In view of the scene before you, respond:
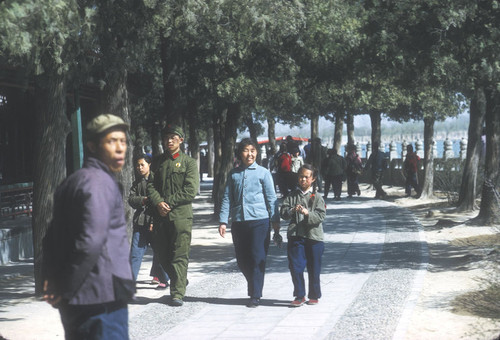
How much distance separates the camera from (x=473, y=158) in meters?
20.2

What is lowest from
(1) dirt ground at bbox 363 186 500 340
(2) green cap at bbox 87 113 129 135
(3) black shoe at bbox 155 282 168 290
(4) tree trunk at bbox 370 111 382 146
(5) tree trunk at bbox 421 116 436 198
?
(1) dirt ground at bbox 363 186 500 340

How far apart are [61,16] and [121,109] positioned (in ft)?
11.1

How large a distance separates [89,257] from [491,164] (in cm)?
1371

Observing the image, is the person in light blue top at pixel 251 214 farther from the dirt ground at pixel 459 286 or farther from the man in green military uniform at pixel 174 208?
A: the dirt ground at pixel 459 286

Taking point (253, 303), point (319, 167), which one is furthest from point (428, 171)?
point (253, 303)

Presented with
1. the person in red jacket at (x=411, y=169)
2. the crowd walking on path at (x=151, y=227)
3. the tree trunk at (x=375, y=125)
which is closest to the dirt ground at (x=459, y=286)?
the crowd walking on path at (x=151, y=227)

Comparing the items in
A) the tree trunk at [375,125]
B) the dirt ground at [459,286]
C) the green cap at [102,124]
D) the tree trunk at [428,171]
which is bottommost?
the dirt ground at [459,286]

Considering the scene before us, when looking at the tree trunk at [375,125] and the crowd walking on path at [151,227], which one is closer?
the crowd walking on path at [151,227]


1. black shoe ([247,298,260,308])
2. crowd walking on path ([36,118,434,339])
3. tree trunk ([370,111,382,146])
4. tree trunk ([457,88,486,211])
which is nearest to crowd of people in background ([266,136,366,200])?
crowd walking on path ([36,118,434,339])

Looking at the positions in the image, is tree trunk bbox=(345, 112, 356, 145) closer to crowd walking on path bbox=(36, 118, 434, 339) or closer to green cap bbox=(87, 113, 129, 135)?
crowd walking on path bbox=(36, 118, 434, 339)

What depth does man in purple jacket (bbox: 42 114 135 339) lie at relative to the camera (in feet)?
13.2

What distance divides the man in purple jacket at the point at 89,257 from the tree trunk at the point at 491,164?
12.1m

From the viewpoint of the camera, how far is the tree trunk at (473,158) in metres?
19.9

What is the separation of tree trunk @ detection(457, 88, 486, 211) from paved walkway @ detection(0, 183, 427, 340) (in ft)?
18.4
